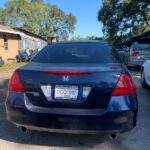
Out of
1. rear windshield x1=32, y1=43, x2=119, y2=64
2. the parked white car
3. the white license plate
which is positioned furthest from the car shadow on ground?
the parked white car

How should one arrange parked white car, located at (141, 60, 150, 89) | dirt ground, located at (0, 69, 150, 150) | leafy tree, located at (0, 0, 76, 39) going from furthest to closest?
1. leafy tree, located at (0, 0, 76, 39)
2. parked white car, located at (141, 60, 150, 89)
3. dirt ground, located at (0, 69, 150, 150)

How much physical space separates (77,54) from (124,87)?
1.34 meters

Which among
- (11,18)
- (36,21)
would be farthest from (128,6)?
(11,18)

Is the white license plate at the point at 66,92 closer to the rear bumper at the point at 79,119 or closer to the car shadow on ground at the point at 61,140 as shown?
the rear bumper at the point at 79,119

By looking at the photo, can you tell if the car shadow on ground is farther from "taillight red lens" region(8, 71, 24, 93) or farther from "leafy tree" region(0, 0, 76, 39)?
"leafy tree" region(0, 0, 76, 39)

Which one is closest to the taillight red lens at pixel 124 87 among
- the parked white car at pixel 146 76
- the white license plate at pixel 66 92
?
the white license plate at pixel 66 92

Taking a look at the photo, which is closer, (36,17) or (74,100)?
(74,100)

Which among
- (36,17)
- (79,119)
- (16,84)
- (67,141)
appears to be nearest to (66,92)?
(79,119)

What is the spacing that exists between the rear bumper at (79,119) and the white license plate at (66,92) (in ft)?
0.61

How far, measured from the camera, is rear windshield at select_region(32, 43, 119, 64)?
16.9 feet

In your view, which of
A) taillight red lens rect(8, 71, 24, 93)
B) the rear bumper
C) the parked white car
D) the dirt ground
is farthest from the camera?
the parked white car

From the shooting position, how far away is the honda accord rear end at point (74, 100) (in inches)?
163

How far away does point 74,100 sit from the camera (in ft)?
Result: 13.7

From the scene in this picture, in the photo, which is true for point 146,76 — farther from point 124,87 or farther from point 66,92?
point 66,92
